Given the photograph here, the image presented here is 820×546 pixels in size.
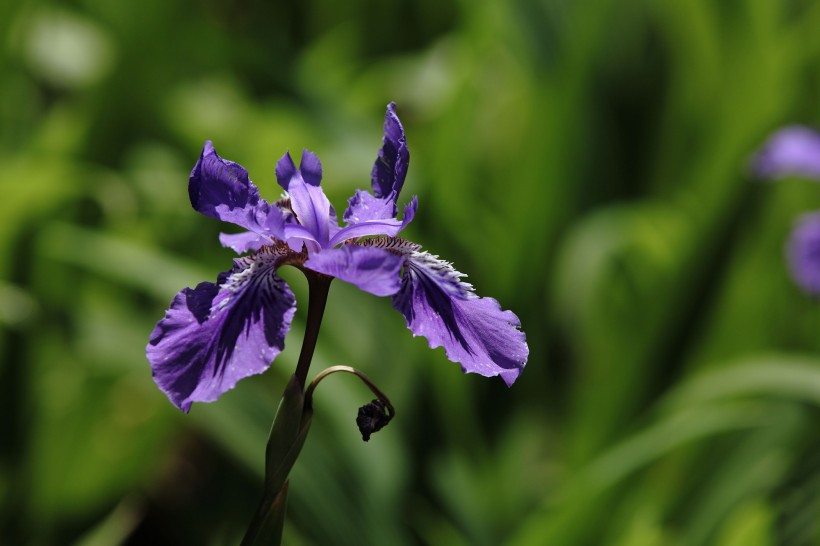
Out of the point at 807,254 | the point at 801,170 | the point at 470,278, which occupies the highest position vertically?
the point at 801,170

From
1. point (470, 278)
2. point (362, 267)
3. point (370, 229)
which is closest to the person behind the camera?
point (362, 267)

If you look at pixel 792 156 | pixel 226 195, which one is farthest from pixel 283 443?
pixel 792 156

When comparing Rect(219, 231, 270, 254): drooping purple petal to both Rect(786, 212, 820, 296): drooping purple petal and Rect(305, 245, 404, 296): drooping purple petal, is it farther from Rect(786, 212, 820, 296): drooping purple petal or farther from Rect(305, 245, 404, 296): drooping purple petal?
Rect(786, 212, 820, 296): drooping purple petal

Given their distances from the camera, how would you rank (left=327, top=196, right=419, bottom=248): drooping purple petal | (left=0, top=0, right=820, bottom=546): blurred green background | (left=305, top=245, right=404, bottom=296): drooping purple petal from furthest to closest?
1. (left=0, top=0, right=820, bottom=546): blurred green background
2. (left=327, top=196, right=419, bottom=248): drooping purple petal
3. (left=305, top=245, right=404, bottom=296): drooping purple petal

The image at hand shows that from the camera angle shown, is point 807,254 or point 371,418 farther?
point 807,254

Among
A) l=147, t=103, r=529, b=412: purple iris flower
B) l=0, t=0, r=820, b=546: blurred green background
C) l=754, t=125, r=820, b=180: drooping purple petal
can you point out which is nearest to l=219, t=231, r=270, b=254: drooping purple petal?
l=147, t=103, r=529, b=412: purple iris flower

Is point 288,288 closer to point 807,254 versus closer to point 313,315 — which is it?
point 313,315
